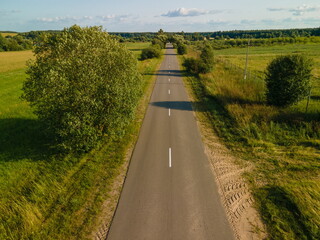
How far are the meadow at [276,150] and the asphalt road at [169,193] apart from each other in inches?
83.1

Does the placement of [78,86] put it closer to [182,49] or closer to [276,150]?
[276,150]

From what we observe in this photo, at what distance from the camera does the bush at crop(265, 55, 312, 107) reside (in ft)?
56.3

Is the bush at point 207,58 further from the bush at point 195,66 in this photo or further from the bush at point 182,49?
the bush at point 182,49

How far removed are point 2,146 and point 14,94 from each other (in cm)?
1774

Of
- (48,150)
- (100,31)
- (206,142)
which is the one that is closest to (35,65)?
(100,31)

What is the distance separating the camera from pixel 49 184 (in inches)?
413

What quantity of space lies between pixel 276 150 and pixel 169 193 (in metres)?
7.86

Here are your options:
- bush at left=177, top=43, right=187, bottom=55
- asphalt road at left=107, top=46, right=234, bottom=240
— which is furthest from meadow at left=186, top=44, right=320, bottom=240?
bush at left=177, top=43, right=187, bottom=55

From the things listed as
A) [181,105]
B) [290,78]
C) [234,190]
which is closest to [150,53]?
[181,105]

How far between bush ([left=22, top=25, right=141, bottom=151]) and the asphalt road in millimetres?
3101

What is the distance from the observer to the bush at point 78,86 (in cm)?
1123

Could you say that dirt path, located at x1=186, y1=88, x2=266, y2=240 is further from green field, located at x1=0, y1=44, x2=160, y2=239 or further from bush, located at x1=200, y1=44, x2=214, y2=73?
bush, located at x1=200, y1=44, x2=214, y2=73

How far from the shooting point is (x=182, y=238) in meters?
7.54

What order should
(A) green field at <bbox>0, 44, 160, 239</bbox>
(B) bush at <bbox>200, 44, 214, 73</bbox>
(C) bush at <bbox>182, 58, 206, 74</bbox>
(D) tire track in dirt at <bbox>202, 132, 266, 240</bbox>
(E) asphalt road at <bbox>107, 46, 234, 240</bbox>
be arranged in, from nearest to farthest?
(E) asphalt road at <bbox>107, 46, 234, 240</bbox>, (D) tire track in dirt at <bbox>202, 132, 266, 240</bbox>, (A) green field at <bbox>0, 44, 160, 239</bbox>, (B) bush at <bbox>200, 44, 214, 73</bbox>, (C) bush at <bbox>182, 58, 206, 74</bbox>
